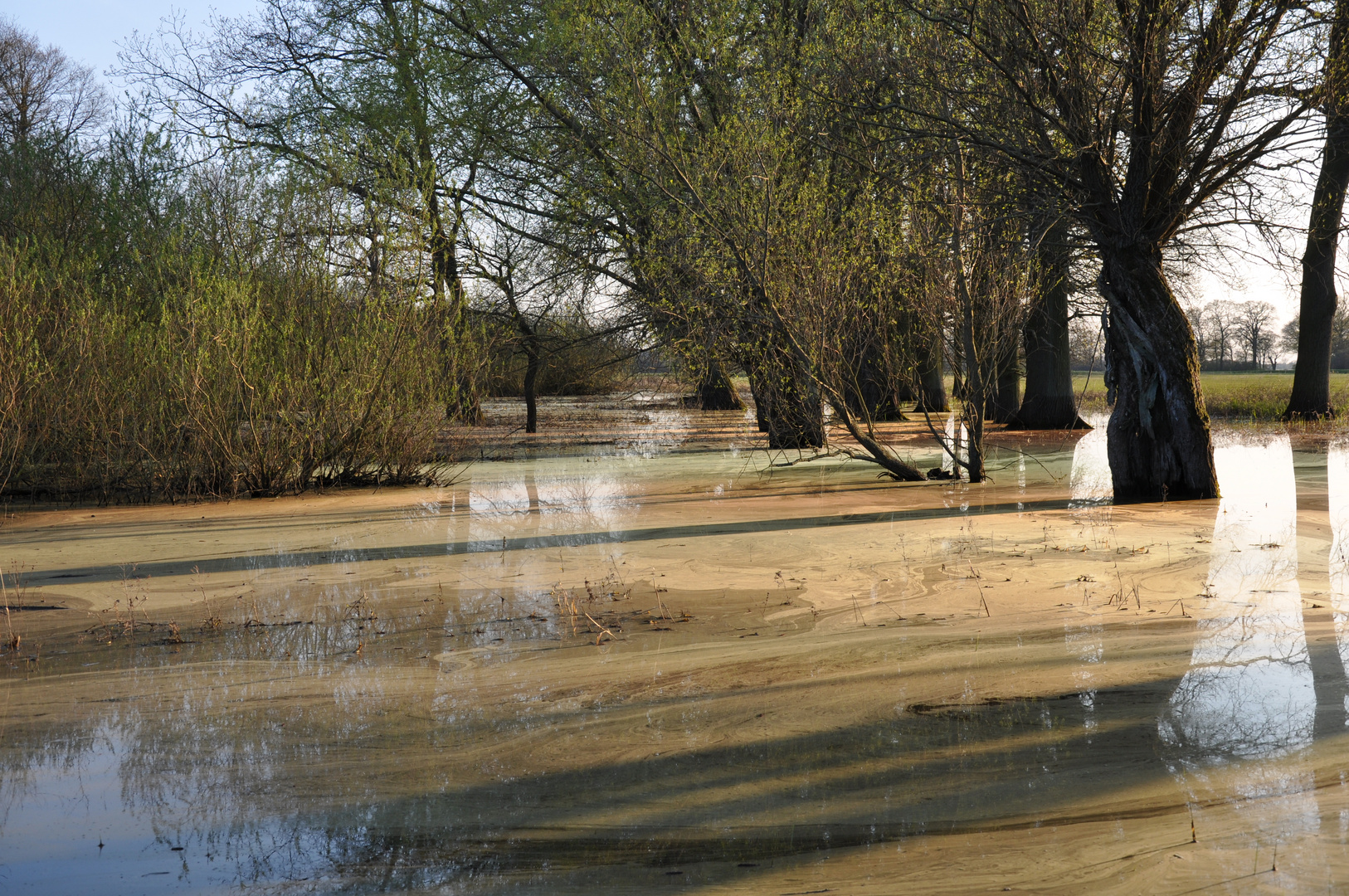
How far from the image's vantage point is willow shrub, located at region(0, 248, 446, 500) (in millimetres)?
10039

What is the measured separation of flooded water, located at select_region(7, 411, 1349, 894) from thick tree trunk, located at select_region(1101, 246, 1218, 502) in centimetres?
116

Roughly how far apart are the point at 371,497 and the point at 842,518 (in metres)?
5.27

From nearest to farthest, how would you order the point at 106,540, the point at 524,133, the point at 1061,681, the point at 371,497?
the point at 1061,681
the point at 106,540
the point at 371,497
the point at 524,133

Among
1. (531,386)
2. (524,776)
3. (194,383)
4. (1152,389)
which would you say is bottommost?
(524,776)

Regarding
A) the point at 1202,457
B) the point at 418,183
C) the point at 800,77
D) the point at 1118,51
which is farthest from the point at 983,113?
the point at 418,183

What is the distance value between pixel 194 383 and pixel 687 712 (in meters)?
7.99

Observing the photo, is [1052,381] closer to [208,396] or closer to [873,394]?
[873,394]

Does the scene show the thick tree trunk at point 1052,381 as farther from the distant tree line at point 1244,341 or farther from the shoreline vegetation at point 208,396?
the distant tree line at point 1244,341

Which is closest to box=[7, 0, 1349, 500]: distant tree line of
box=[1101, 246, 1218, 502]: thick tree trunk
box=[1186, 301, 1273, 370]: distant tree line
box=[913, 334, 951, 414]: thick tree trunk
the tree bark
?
box=[1101, 246, 1218, 502]: thick tree trunk

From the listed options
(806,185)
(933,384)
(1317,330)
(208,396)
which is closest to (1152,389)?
(806,185)

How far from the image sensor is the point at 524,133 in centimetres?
1567

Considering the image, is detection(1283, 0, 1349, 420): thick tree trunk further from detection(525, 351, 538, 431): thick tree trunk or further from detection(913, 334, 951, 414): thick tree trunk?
detection(525, 351, 538, 431): thick tree trunk

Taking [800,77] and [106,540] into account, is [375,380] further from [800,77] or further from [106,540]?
[800,77]

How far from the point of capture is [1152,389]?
30.2 ft
